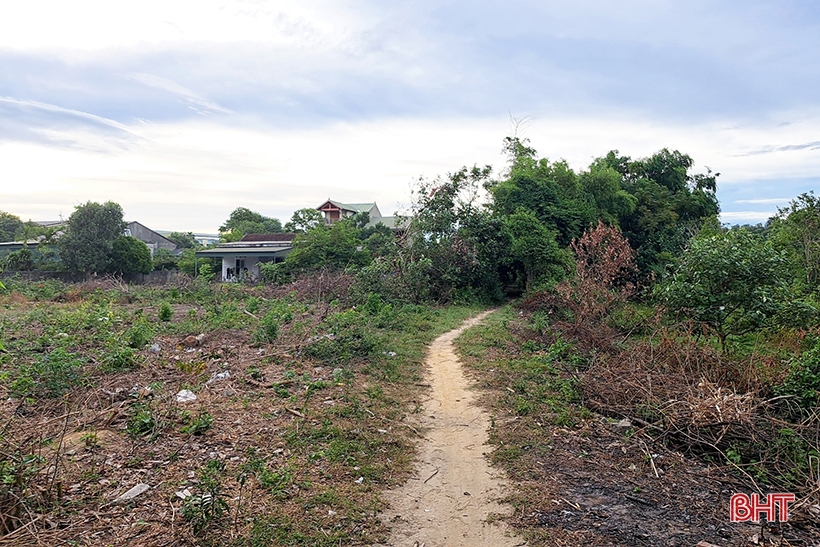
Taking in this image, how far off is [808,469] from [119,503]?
5.66 m

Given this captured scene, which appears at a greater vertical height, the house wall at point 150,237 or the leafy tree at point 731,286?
the house wall at point 150,237

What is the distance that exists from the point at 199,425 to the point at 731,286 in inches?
301

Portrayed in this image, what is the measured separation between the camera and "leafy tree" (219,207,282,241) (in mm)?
43347

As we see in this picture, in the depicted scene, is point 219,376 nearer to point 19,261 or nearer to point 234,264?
point 234,264

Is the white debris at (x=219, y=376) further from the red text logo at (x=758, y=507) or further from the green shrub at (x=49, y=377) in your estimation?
the red text logo at (x=758, y=507)

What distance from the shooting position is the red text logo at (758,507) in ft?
12.6

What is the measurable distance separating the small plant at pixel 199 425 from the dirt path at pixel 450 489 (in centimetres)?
205

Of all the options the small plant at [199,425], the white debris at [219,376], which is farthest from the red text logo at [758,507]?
the white debris at [219,376]

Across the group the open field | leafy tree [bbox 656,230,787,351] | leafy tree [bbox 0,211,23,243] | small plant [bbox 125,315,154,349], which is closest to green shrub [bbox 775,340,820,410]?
leafy tree [bbox 656,230,787,351]

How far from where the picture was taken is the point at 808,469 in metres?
4.54

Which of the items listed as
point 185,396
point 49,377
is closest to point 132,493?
point 185,396

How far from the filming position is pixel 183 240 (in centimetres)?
4791

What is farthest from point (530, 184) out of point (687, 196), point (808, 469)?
point (808, 469)

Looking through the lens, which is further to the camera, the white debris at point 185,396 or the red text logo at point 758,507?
the white debris at point 185,396
